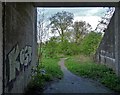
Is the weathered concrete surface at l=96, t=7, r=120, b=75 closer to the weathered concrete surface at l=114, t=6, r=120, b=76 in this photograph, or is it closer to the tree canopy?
the weathered concrete surface at l=114, t=6, r=120, b=76

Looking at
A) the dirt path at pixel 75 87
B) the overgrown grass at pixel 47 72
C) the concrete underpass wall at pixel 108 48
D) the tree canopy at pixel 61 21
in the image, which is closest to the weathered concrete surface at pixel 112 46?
the concrete underpass wall at pixel 108 48

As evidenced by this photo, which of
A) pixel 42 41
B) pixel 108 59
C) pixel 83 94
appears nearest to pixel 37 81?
pixel 83 94

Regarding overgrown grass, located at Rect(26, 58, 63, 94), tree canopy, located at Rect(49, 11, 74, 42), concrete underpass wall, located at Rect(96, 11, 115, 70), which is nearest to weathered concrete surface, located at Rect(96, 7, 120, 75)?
concrete underpass wall, located at Rect(96, 11, 115, 70)

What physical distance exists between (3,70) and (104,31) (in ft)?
35.7

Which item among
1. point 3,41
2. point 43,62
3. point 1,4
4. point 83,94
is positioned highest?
point 1,4

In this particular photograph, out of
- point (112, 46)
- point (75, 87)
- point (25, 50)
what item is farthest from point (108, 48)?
point (25, 50)

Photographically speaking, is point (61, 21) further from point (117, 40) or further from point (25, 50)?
point (25, 50)

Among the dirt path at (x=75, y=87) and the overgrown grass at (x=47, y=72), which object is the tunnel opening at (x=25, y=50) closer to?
the overgrown grass at (x=47, y=72)

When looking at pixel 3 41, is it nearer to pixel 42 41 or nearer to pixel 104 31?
pixel 42 41

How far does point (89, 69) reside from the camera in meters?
15.8

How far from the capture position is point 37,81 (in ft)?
37.7

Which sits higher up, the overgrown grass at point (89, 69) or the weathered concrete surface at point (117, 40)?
the weathered concrete surface at point (117, 40)

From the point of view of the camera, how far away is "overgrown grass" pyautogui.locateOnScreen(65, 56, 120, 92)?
13.5m

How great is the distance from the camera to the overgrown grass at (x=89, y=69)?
1355 centimetres
